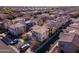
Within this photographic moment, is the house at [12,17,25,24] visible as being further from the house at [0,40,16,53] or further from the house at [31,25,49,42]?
the house at [0,40,16,53]

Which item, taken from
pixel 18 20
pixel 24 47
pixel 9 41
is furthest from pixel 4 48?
pixel 18 20

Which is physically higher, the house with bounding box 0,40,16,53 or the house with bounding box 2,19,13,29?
the house with bounding box 2,19,13,29

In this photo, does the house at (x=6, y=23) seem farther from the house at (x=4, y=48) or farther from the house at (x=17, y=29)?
the house at (x=4, y=48)

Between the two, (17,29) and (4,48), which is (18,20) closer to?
(17,29)

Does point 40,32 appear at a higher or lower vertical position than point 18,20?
lower

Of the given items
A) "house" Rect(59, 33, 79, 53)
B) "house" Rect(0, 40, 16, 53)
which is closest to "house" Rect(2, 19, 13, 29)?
"house" Rect(0, 40, 16, 53)

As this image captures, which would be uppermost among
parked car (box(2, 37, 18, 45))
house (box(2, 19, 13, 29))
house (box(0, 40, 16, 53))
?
house (box(2, 19, 13, 29))

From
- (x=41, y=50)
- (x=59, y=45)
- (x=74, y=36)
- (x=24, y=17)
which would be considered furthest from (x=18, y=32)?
(x=74, y=36)
